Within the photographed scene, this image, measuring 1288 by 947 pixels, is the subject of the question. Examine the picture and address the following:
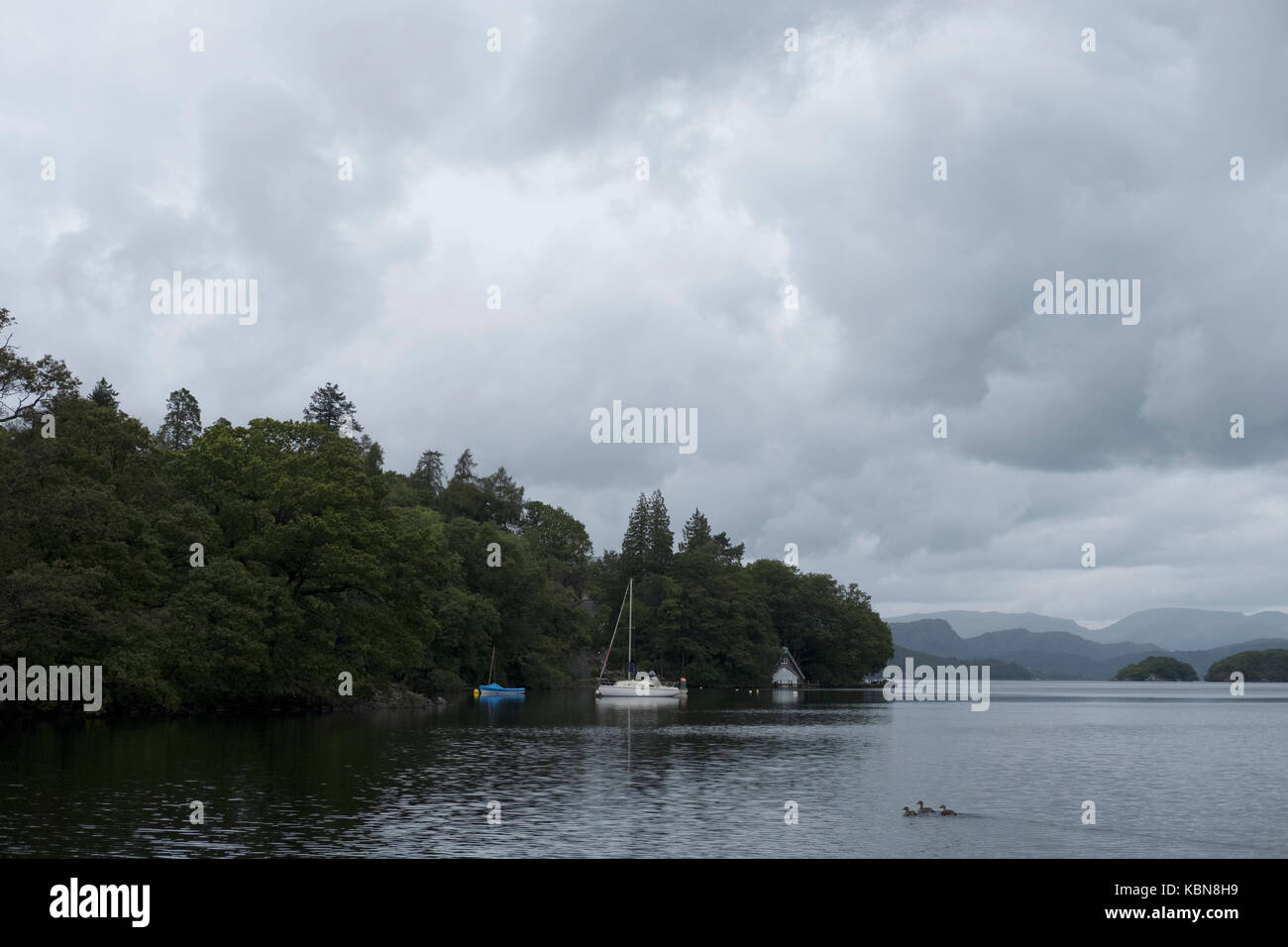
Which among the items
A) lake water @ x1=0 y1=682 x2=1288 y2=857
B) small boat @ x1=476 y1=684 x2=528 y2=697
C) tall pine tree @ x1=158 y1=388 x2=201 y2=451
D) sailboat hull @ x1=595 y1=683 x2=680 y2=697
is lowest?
sailboat hull @ x1=595 y1=683 x2=680 y2=697

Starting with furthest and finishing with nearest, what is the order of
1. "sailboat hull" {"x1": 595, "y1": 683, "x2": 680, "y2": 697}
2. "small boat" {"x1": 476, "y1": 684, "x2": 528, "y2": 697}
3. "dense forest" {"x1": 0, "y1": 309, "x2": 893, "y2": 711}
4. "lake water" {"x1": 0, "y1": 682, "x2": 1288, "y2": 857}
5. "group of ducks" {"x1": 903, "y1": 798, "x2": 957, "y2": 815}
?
"sailboat hull" {"x1": 595, "y1": 683, "x2": 680, "y2": 697}
"small boat" {"x1": 476, "y1": 684, "x2": 528, "y2": 697}
"dense forest" {"x1": 0, "y1": 309, "x2": 893, "y2": 711}
"group of ducks" {"x1": 903, "y1": 798, "x2": 957, "y2": 815}
"lake water" {"x1": 0, "y1": 682, "x2": 1288, "y2": 857}

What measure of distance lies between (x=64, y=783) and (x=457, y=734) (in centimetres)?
3244

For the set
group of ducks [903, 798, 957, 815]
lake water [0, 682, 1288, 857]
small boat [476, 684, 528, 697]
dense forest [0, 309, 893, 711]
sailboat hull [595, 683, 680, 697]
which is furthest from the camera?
sailboat hull [595, 683, 680, 697]

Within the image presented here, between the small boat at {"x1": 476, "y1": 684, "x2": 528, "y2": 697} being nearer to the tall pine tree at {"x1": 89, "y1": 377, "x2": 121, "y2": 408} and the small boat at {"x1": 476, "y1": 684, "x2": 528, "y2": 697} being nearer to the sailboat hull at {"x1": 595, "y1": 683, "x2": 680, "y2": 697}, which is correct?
the sailboat hull at {"x1": 595, "y1": 683, "x2": 680, "y2": 697}

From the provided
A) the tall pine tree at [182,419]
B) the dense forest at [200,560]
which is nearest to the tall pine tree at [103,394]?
the tall pine tree at [182,419]

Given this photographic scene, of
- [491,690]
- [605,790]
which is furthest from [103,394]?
[605,790]

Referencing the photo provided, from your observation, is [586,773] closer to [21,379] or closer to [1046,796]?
[1046,796]
